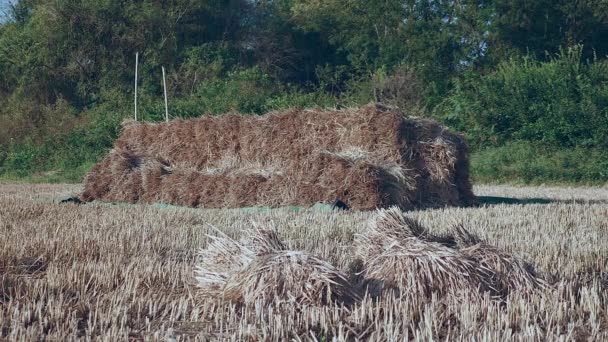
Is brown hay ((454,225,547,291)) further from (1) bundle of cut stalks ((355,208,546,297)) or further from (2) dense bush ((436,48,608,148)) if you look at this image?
(2) dense bush ((436,48,608,148))

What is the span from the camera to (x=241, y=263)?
15.7ft

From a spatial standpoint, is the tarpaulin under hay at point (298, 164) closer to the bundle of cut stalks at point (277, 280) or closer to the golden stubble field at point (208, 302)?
the golden stubble field at point (208, 302)

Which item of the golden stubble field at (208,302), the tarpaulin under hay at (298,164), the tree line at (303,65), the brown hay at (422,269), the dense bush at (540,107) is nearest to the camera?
the golden stubble field at (208,302)

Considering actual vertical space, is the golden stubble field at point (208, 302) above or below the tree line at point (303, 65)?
below

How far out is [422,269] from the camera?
473cm

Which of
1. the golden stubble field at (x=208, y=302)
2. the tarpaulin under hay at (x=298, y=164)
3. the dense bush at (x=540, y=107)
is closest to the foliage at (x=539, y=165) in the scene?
the dense bush at (x=540, y=107)

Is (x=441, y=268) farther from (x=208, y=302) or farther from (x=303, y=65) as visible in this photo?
(x=303, y=65)

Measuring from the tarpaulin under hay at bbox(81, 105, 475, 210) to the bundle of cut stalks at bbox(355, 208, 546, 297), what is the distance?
6341 mm

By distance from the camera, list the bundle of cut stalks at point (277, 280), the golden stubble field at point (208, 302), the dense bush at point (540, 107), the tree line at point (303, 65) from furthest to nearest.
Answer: the tree line at point (303, 65), the dense bush at point (540, 107), the bundle of cut stalks at point (277, 280), the golden stubble field at point (208, 302)

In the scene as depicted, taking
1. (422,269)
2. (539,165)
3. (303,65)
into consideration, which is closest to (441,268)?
(422,269)

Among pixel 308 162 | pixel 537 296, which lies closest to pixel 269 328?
pixel 537 296

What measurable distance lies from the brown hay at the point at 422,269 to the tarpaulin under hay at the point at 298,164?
642 cm

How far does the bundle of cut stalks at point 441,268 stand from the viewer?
184 inches

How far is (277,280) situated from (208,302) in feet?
1.41
